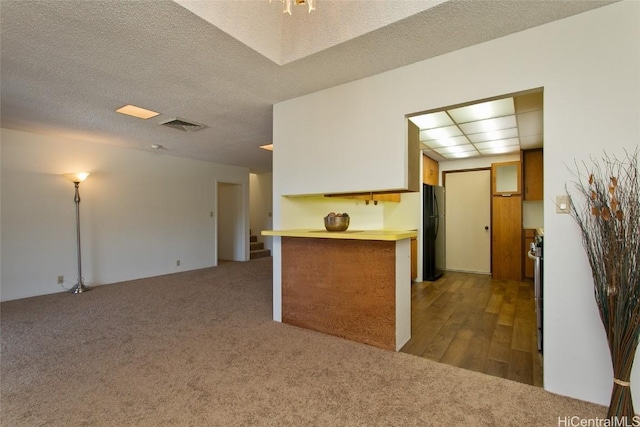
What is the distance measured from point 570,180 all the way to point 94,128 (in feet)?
16.9

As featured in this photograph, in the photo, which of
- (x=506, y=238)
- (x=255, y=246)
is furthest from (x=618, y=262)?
(x=255, y=246)

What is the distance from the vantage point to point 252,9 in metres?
2.10

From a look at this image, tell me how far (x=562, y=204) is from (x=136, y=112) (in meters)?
4.18

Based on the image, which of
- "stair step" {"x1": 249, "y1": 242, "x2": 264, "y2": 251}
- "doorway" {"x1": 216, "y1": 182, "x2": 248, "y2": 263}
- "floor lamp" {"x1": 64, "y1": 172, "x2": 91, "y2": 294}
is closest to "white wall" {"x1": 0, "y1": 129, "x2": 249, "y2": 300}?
"floor lamp" {"x1": 64, "y1": 172, "x2": 91, "y2": 294}

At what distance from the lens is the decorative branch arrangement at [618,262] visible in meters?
1.48

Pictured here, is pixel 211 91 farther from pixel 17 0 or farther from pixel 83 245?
pixel 83 245

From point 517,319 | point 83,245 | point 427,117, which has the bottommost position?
point 517,319

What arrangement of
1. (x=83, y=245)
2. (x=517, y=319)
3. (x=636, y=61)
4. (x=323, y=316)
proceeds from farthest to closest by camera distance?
(x=83, y=245), (x=517, y=319), (x=323, y=316), (x=636, y=61)

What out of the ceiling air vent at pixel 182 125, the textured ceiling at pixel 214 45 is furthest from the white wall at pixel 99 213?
the ceiling air vent at pixel 182 125

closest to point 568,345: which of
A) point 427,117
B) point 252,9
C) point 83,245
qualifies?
point 427,117

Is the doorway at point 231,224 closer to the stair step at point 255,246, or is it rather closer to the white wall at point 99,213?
the stair step at point 255,246

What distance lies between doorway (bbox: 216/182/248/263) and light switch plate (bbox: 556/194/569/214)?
6.49 metres

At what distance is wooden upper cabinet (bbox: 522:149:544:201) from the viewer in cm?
487

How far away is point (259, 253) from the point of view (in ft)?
26.5
